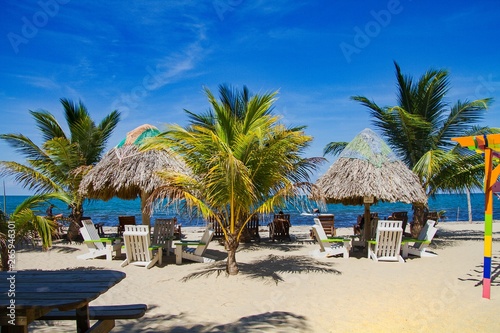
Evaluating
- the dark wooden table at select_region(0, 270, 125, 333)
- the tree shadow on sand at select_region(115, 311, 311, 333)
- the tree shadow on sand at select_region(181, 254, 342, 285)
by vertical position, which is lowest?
the tree shadow on sand at select_region(181, 254, 342, 285)

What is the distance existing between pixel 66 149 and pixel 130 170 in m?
4.24

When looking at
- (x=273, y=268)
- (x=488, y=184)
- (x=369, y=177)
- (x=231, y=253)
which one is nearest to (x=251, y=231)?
(x=369, y=177)

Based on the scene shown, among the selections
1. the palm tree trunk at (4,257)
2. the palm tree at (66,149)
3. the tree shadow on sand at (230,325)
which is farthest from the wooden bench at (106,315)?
the palm tree at (66,149)

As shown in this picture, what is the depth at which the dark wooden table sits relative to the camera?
2533mm

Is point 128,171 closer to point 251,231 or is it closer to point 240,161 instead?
point 240,161

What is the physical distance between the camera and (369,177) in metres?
10.5

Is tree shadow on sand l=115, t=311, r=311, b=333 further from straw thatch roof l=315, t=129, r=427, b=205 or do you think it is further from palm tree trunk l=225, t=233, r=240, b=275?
straw thatch roof l=315, t=129, r=427, b=205

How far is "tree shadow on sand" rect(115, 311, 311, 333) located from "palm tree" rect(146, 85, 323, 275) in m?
2.39

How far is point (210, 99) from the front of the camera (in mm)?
7391

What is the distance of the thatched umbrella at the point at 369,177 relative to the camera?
10336 millimetres

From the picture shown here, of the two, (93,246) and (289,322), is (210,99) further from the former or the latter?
(93,246)

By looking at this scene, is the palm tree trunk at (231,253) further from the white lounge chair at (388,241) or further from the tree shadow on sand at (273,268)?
the white lounge chair at (388,241)

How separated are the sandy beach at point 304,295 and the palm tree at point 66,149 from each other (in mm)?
3017

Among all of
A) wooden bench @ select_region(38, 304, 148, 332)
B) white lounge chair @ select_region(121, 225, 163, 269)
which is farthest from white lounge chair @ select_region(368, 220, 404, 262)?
wooden bench @ select_region(38, 304, 148, 332)
